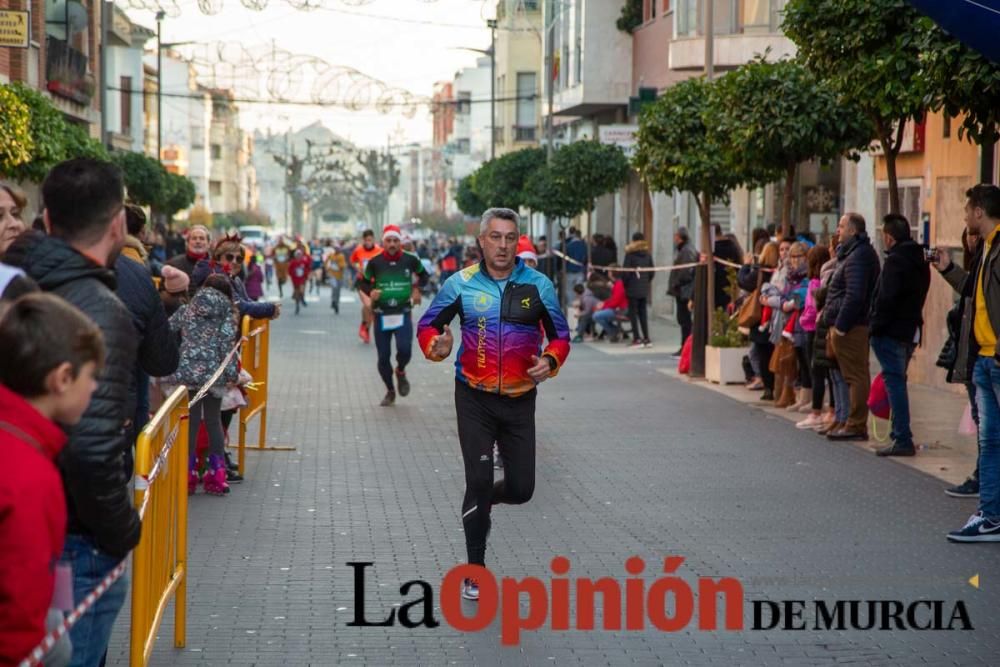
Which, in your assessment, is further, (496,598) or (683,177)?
(683,177)

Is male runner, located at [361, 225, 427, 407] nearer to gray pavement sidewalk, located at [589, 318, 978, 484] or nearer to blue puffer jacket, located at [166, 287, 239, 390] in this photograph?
gray pavement sidewalk, located at [589, 318, 978, 484]

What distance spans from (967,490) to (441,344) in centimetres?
459

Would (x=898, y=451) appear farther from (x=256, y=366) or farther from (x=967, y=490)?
(x=256, y=366)

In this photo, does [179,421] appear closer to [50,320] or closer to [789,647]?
[789,647]

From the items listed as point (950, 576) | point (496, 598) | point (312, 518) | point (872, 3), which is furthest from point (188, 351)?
point (872, 3)

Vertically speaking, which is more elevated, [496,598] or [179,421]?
[179,421]

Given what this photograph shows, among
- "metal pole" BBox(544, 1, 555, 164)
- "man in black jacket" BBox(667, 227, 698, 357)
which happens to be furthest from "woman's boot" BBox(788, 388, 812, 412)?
"metal pole" BBox(544, 1, 555, 164)

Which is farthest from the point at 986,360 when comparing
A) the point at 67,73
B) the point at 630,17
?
the point at 67,73

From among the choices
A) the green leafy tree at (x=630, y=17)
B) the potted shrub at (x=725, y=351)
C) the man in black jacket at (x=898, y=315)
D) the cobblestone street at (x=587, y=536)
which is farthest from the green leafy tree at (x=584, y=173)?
the man in black jacket at (x=898, y=315)

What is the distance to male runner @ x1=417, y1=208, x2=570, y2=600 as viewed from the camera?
8.16m

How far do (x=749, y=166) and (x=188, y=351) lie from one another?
913 centimetres

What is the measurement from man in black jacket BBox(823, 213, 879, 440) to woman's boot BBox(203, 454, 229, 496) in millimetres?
5336

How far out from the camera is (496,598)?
26.2 feet

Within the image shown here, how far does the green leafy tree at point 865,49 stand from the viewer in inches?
514
